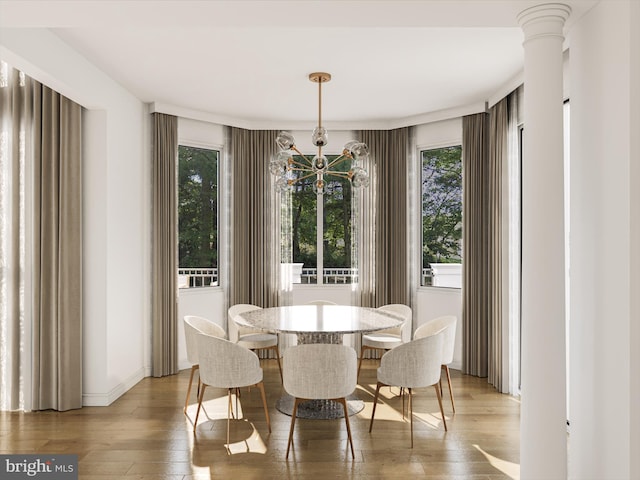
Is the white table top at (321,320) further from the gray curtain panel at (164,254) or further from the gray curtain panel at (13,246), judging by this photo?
the gray curtain panel at (13,246)

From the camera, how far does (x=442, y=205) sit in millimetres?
5574

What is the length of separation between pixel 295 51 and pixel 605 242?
2.58 m

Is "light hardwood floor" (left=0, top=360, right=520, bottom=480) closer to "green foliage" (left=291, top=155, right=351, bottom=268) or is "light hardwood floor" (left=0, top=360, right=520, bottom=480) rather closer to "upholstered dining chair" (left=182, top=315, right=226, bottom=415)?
"upholstered dining chair" (left=182, top=315, right=226, bottom=415)

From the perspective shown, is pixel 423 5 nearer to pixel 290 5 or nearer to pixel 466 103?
pixel 290 5

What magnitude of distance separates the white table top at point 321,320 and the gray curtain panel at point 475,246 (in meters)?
1.19

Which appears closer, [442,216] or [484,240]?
[484,240]

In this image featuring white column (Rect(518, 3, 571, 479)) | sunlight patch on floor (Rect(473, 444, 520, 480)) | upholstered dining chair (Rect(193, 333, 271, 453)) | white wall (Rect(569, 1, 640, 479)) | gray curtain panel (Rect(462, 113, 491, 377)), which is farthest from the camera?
gray curtain panel (Rect(462, 113, 491, 377))

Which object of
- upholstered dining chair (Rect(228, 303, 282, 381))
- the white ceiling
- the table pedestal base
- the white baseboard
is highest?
the white ceiling

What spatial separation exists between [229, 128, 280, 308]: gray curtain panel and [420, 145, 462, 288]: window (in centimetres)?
176

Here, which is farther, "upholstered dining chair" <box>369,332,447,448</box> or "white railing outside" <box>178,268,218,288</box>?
"white railing outside" <box>178,268,218,288</box>

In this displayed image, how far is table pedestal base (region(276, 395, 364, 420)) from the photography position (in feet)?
12.6

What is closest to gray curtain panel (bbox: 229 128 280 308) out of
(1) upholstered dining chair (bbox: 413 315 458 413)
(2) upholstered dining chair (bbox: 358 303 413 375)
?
(2) upholstered dining chair (bbox: 358 303 413 375)

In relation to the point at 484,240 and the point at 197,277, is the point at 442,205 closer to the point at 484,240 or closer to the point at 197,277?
the point at 484,240

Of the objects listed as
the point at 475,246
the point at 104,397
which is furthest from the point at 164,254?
the point at 475,246
